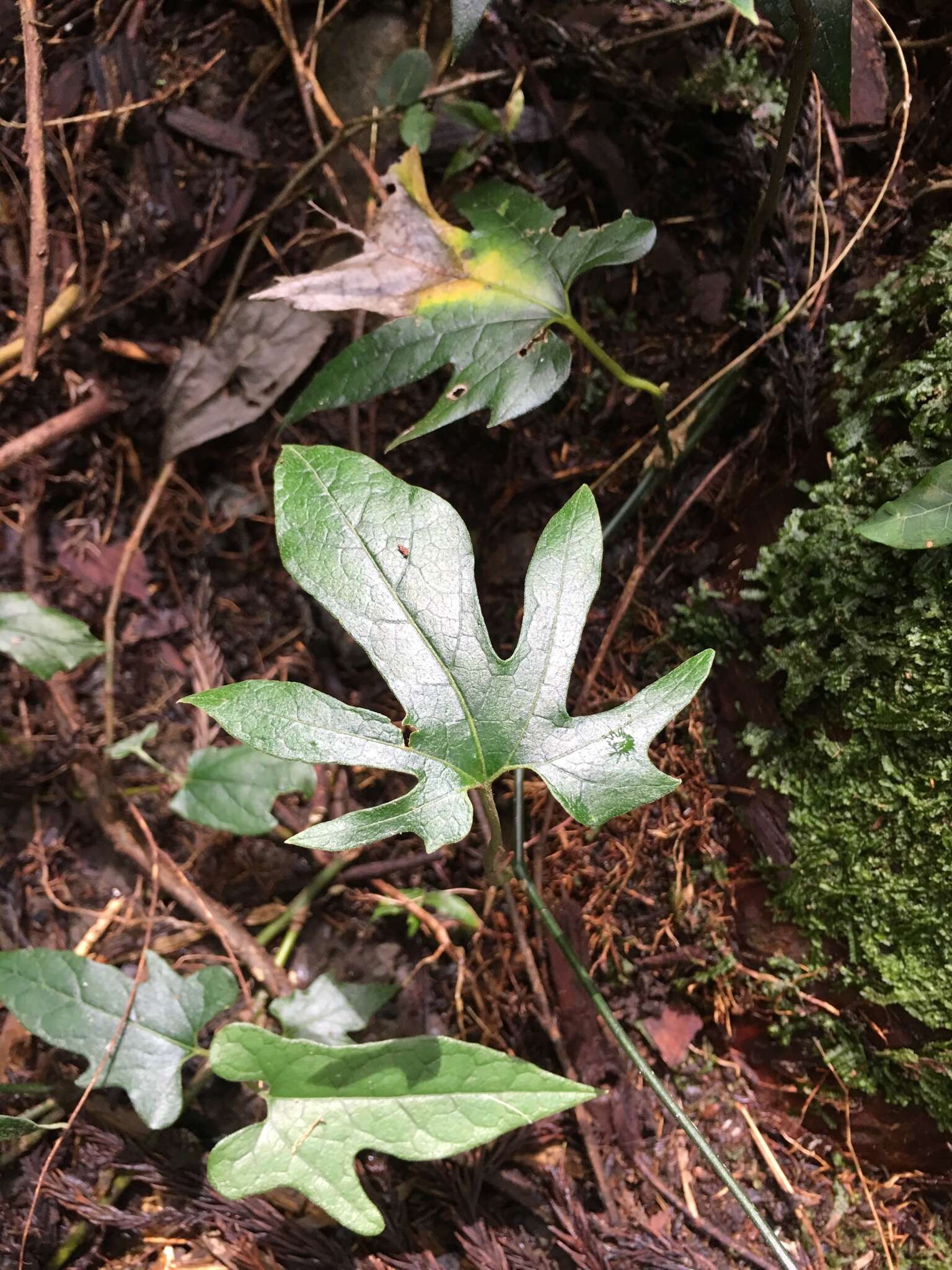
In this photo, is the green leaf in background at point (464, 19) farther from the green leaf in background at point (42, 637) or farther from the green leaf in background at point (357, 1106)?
the green leaf in background at point (357, 1106)

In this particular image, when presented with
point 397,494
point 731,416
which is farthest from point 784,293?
point 397,494

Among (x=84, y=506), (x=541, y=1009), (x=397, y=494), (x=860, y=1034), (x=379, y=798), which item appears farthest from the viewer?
(x=84, y=506)

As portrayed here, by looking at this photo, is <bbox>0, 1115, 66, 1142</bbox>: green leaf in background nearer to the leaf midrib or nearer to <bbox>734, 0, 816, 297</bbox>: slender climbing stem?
the leaf midrib

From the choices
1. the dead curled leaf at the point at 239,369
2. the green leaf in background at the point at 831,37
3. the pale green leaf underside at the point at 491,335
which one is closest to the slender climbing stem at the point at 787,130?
the green leaf in background at the point at 831,37

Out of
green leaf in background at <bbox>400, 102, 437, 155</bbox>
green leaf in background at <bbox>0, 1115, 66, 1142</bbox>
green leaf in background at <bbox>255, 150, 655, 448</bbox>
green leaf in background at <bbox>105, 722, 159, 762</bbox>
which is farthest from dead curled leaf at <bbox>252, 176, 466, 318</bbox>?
green leaf in background at <bbox>0, 1115, 66, 1142</bbox>

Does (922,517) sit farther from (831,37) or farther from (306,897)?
(306,897)

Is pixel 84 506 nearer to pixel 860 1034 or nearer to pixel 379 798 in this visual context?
pixel 379 798

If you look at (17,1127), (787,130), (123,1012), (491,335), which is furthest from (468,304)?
(17,1127)
